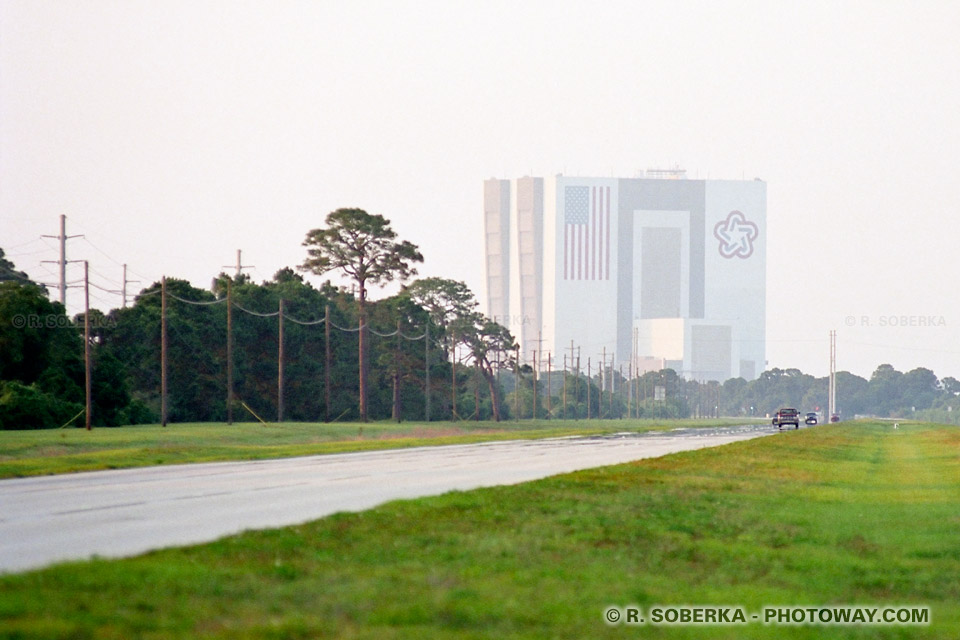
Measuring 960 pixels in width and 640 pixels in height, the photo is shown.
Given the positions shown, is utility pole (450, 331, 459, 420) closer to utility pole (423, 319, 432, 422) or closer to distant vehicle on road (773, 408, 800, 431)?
utility pole (423, 319, 432, 422)

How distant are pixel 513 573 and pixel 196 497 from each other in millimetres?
12928

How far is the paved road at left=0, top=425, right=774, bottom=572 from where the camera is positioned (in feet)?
52.0

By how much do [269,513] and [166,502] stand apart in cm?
342

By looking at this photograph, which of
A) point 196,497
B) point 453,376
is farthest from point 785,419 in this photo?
point 196,497

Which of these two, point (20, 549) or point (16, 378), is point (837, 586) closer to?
point (20, 549)

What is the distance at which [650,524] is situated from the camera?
59.7 feet

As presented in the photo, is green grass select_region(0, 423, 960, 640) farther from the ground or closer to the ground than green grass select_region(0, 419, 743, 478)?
farther from the ground

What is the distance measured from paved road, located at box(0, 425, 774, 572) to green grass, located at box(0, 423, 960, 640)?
5.15ft

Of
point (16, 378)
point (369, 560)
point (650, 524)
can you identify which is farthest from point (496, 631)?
point (16, 378)

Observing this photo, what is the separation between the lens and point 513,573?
491 inches

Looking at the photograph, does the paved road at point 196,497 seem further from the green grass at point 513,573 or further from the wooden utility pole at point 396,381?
the wooden utility pole at point 396,381

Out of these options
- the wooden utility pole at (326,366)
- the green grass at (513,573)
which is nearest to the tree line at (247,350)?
the wooden utility pole at (326,366)

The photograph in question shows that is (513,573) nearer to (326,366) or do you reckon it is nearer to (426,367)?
(326,366)

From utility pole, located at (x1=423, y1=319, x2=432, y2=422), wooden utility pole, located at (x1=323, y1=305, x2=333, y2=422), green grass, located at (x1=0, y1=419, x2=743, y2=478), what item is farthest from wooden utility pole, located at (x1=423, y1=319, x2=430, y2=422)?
green grass, located at (x1=0, y1=419, x2=743, y2=478)
